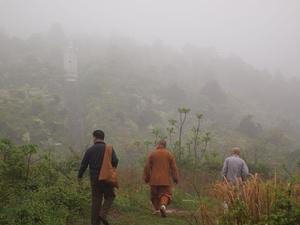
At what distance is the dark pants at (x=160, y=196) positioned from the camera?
950 cm

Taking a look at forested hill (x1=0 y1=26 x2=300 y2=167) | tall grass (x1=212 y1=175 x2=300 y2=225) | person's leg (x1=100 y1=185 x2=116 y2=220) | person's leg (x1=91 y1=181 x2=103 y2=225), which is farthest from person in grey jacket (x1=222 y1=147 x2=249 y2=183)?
forested hill (x1=0 y1=26 x2=300 y2=167)

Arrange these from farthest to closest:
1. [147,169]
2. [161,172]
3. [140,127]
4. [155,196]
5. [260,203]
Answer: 1. [140,127]
2. [155,196]
3. [147,169]
4. [161,172]
5. [260,203]

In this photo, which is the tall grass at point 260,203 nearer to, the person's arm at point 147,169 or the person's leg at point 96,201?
the person's leg at point 96,201

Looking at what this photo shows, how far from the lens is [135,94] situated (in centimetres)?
4850

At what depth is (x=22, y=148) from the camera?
8188mm

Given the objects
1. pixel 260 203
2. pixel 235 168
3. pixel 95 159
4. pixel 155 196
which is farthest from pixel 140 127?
pixel 260 203

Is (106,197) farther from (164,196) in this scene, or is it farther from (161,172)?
(164,196)

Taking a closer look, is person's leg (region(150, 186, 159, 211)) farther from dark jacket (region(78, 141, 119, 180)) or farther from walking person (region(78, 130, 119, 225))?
dark jacket (region(78, 141, 119, 180))

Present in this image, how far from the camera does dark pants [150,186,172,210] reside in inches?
374

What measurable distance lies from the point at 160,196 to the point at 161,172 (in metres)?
0.59

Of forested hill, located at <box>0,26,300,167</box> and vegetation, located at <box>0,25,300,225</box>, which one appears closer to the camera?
vegetation, located at <box>0,25,300,225</box>

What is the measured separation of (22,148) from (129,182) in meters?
4.90

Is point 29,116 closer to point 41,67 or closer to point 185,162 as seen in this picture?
point 41,67

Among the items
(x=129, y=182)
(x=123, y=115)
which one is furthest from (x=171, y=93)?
(x=129, y=182)
